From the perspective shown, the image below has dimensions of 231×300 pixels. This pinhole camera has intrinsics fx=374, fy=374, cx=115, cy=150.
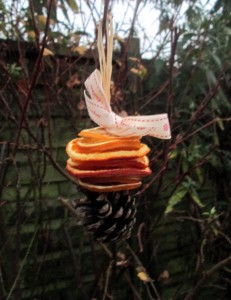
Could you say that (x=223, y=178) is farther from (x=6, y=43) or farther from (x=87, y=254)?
(x=6, y=43)

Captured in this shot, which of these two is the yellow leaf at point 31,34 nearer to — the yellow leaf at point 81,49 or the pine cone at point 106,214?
the yellow leaf at point 81,49

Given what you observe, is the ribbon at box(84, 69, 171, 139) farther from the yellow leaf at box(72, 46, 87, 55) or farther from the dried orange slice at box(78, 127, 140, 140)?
the yellow leaf at box(72, 46, 87, 55)

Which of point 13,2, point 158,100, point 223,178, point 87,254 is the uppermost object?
point 13,2

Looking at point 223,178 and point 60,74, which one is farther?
point 223,178

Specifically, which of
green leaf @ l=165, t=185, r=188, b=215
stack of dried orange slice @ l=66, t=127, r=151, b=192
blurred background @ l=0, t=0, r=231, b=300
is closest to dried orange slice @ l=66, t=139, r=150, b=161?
stack of dried orange slice @ l=66, t=127, r=151, b=192

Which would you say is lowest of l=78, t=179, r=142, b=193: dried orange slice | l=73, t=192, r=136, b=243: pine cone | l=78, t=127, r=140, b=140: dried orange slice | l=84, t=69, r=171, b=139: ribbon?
l=73, t=192, r=136, b=243: pine cone

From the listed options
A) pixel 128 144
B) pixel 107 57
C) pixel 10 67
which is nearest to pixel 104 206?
pixel 128 144
